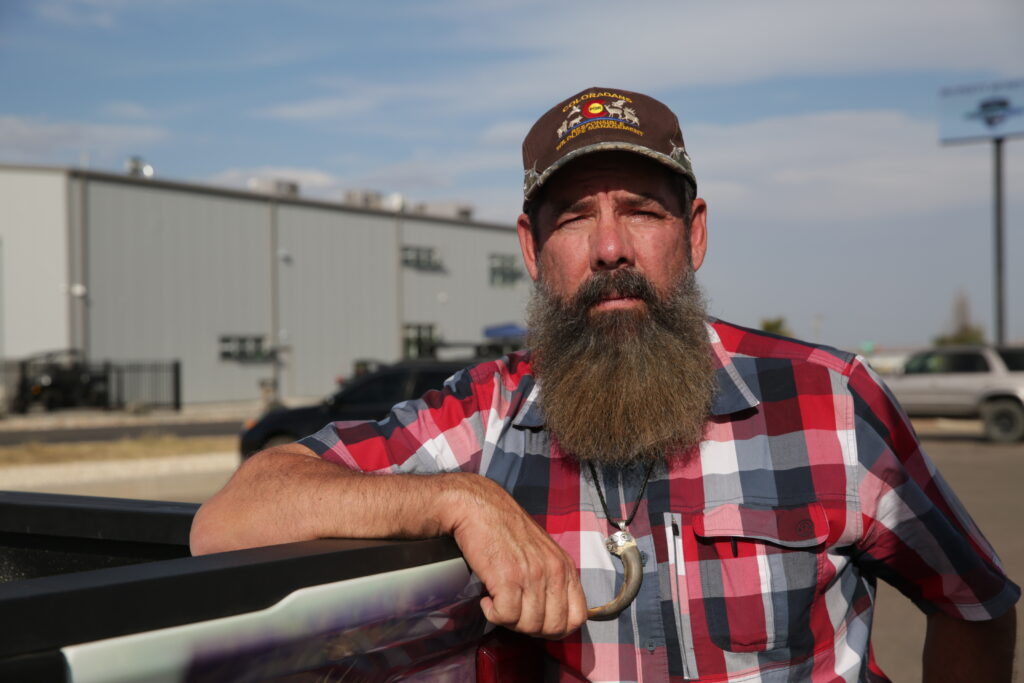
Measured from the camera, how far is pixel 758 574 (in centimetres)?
187

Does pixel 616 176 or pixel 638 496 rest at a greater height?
pixel 616 176

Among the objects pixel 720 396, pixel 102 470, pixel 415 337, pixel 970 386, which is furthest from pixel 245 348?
pixel 720 396

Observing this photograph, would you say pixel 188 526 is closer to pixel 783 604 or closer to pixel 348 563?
pixel 348 563

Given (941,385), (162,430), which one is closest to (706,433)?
(941,385)

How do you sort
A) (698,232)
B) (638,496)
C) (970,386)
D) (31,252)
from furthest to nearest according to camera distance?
(31,252), (970,386), (698,232), (638,496)

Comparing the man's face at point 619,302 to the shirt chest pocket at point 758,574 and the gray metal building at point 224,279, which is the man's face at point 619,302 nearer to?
the shirt chest pocket at point 758,574

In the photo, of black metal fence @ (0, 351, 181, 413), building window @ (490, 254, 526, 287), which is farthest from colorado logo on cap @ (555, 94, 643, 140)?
building window @ (490, 254, 526, 287)

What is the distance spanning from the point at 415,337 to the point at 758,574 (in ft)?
146

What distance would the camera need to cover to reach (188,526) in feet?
6.57

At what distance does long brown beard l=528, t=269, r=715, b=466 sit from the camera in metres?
2.09

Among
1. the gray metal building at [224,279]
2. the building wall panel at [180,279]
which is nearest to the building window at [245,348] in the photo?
the gray metal building at [224,279]

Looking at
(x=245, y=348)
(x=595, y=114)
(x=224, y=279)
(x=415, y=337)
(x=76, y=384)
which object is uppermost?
(x=224, y=279)

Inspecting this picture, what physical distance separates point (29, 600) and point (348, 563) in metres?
0.43

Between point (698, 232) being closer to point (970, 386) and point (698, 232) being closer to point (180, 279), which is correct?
point (970, 386)
